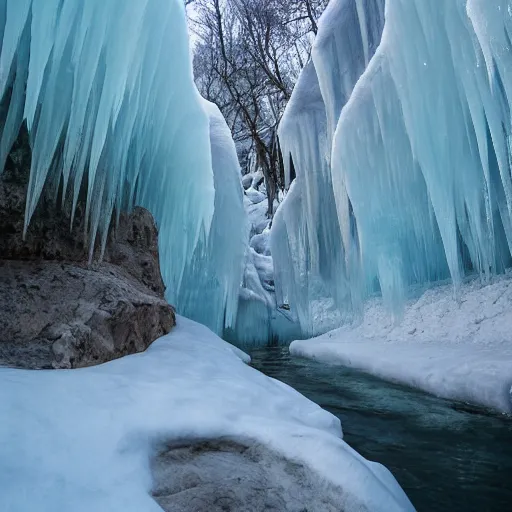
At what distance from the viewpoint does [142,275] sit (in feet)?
11.8

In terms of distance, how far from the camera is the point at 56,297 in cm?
238

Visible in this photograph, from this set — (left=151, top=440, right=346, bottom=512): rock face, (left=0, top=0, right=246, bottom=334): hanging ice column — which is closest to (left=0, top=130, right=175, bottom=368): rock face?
(left=0, top=0, right=246, bottom=334): hanging ice column

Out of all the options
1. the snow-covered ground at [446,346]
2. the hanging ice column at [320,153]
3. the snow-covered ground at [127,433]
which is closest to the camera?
the snow-covered ground at [127,433]

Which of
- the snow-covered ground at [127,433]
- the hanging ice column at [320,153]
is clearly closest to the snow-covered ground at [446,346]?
the hanging ice column at [320,153]

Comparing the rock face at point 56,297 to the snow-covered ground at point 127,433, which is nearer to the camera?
the snow-covered ground at point 127,433

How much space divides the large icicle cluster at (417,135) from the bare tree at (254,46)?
17.7ft

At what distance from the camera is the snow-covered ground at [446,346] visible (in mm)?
3045

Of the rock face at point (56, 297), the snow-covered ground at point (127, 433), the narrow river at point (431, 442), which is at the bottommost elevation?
the narrow river at point (431, 442)

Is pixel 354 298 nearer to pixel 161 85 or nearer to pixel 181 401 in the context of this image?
pixel 161 85

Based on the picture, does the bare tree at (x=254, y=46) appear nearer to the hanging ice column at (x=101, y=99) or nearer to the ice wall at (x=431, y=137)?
the ice wall at (x=431, y=137)

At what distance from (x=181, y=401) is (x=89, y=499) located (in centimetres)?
66

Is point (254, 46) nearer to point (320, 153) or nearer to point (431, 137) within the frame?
point (320, 153)

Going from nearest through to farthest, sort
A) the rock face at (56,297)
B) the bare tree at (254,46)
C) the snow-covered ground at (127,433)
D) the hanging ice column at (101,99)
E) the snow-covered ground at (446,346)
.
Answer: the snow-covered ground at (127,433) → the rock face at (56,297) → the hanging ice column at (101,99) → the snow-covered ground at (446,346) → the bare tree at (254,46)

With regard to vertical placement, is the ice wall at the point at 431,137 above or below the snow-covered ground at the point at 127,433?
above
